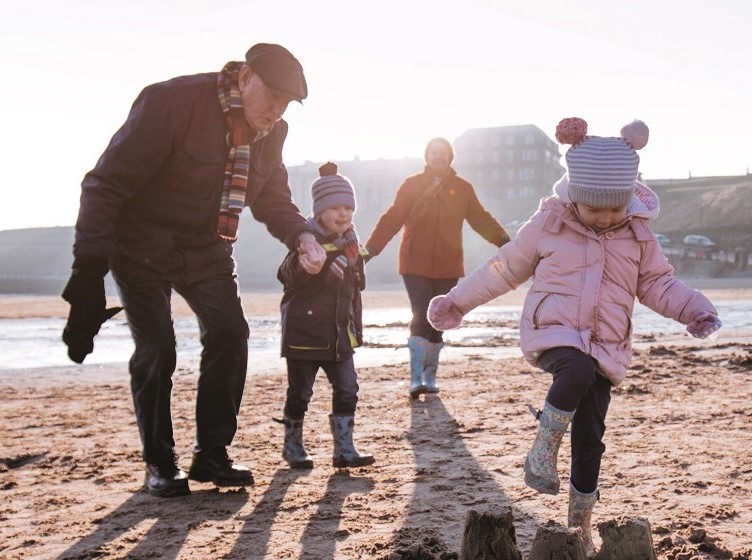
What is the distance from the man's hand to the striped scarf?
1.20 feet

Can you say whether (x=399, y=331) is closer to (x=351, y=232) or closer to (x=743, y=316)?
(x=743, y=316)

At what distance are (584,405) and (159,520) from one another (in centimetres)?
182

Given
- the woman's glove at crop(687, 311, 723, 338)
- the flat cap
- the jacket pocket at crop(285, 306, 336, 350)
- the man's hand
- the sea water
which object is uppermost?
the flat cap

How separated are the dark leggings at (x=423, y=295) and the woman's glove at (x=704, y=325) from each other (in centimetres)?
420

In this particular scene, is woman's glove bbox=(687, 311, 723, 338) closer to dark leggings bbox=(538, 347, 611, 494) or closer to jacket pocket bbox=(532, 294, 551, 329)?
dark leggings bbox=(538, 347, 611, 494)

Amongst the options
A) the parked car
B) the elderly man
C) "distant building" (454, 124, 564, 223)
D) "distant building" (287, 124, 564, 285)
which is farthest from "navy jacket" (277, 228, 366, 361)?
"distant building" (454, 124, 564, 223)

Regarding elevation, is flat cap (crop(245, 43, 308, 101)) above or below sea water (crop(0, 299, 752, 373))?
above

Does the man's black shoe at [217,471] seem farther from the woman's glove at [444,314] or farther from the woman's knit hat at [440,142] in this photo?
the woman's knit hat at [440,142]

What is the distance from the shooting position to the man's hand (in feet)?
14.4

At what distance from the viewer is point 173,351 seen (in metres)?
4.26

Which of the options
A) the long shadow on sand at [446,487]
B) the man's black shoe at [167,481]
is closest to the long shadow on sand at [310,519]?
the long shadow on sand at [446,487]

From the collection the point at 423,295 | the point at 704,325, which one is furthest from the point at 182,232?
the point at 423,295

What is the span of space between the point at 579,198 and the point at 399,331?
13.1 m

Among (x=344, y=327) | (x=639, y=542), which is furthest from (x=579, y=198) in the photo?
(x=344, y=327)
